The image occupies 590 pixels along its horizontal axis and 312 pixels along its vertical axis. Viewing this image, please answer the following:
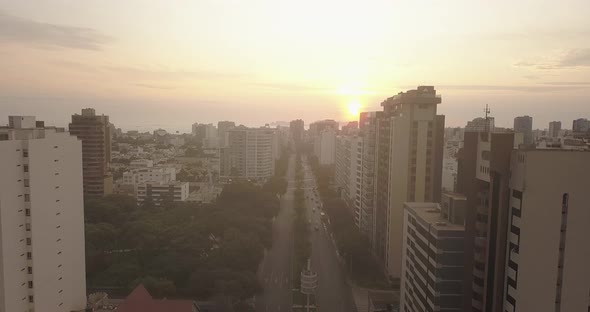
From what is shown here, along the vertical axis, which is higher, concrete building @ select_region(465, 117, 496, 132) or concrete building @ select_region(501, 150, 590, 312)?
concrete building @ select_region(465, 117, 496, 132)

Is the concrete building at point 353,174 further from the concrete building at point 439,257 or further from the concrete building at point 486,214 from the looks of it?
the concrete building at point 486,214

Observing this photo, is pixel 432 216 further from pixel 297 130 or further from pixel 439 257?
pixel 297 130

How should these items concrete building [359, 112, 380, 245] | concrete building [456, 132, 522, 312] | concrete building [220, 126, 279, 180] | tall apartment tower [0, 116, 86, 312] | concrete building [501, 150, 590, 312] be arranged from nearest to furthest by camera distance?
concrete building [501, 150, 590, 312] < concrete building [456, 132, 522, 312] < tall apartment tower [0, 116, 86, 312] < concrete building [359, 112, 380, 245] < concrete building [220, 126, 279, 180]

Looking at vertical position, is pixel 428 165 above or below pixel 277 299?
above

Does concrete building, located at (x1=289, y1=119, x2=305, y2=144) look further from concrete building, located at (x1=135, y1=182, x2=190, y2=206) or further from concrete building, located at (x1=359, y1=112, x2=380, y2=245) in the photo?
concrete building, located at (x1=359, y1=112, x2=380, y2=245)

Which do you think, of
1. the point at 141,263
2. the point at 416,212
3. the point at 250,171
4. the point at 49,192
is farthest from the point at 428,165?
the point at 250,171

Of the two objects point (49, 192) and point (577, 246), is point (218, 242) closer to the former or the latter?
point (49, 192)

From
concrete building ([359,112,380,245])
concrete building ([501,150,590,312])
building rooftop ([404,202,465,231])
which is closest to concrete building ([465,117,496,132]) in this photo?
building rooftop ([404,202,465,231])

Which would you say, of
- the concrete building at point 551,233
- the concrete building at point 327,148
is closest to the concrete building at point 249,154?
the concrete building at point 327,148
